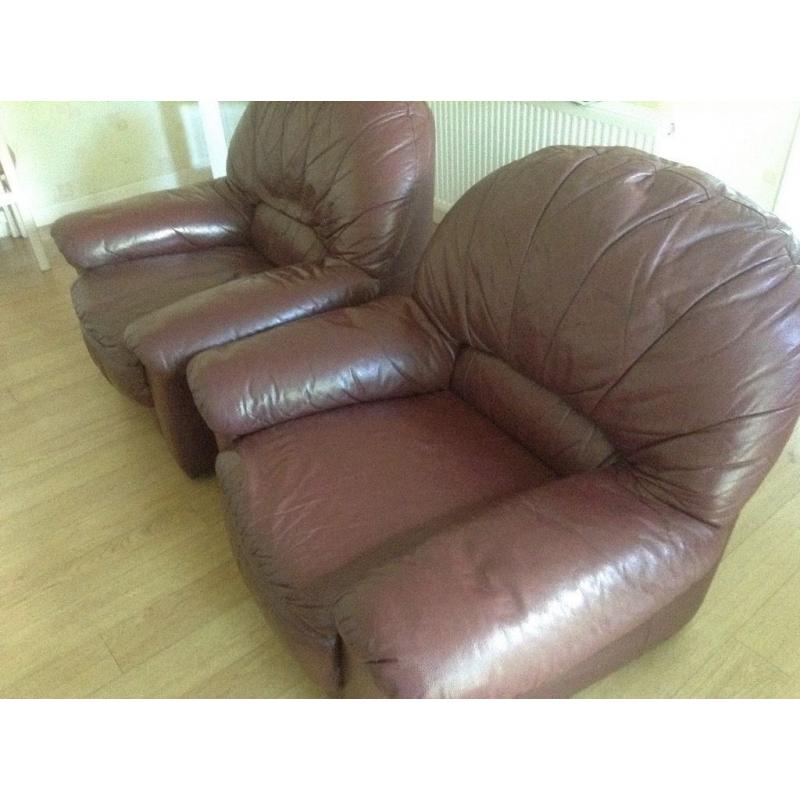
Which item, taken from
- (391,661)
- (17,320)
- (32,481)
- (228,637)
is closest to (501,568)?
(391,661)

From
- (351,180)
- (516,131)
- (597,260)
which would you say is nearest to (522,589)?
(597,260)

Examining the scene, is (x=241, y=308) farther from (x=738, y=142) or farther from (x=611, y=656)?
(x=738, y=142)

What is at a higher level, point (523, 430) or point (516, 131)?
point (516, 131)

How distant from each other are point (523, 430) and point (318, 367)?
461mm

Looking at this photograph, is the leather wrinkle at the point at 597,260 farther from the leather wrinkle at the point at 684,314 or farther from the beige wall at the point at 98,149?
the beige wall at the point at 98,149

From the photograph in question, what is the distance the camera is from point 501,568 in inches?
38.4

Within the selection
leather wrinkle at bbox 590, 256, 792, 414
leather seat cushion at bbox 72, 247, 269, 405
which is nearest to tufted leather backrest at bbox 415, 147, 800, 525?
leather wrinkle at bbox 590, 256, 792, 414

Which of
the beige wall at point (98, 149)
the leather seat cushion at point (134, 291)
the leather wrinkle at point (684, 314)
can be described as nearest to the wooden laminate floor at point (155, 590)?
the leather seat cushion at point (134, 291)

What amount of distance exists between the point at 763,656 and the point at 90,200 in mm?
3561

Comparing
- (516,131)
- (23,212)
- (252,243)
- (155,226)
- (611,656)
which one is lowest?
(611,656)

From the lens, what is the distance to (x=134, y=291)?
6.47 ft

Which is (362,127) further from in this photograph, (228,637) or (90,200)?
(90,200)

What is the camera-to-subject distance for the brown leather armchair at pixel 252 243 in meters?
1.68
